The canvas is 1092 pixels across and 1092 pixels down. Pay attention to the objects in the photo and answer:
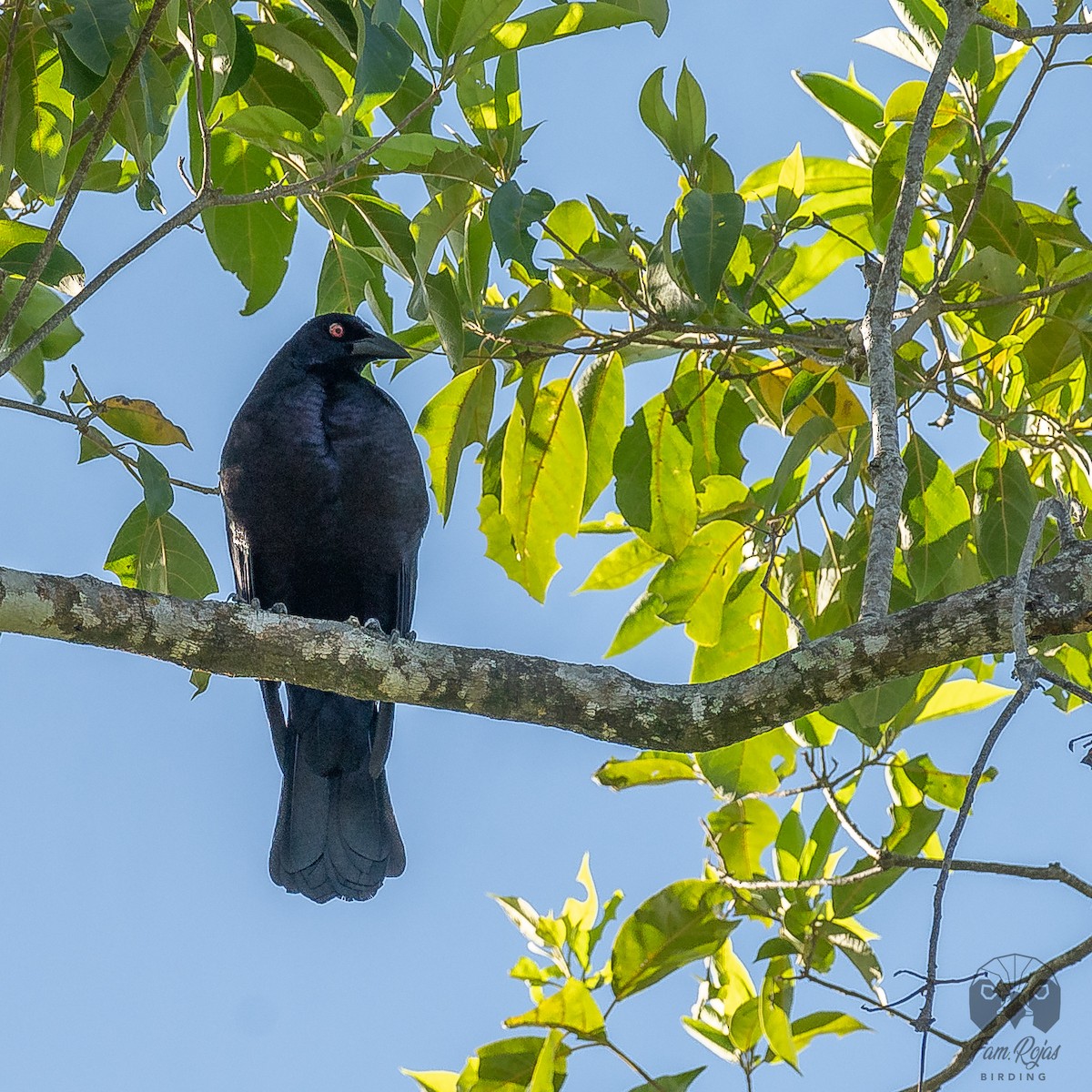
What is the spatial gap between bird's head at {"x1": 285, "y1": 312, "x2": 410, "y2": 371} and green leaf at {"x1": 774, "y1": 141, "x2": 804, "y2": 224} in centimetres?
155

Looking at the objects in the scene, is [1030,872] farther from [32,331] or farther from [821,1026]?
[32,331]

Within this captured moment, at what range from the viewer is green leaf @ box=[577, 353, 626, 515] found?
11.0ft

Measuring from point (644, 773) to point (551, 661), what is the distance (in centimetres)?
115

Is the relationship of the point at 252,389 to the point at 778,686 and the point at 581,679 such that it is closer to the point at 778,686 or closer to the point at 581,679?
the point at 581,679

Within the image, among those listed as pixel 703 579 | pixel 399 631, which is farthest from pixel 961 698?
pixel 399 631

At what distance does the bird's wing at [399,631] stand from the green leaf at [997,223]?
80.0 inches

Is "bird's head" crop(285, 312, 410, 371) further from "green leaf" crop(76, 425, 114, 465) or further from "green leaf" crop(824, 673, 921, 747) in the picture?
"green leaf" crop(824, 673, 921, 747)

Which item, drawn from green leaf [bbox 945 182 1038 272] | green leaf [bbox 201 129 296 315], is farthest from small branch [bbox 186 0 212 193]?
green leaf [bbox 945 182 1038 272]

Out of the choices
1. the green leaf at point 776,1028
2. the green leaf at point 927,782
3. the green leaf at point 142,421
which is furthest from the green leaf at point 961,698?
the green leaf at point 142,421

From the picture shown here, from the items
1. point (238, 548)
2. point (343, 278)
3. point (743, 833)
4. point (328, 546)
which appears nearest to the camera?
point (343, 278)

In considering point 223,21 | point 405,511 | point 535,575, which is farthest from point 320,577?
point 223,21

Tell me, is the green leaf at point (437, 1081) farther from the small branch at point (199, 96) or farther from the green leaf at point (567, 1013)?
the small branch at point (199, 96)

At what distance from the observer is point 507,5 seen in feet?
8.18

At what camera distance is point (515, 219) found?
7.96 feet
